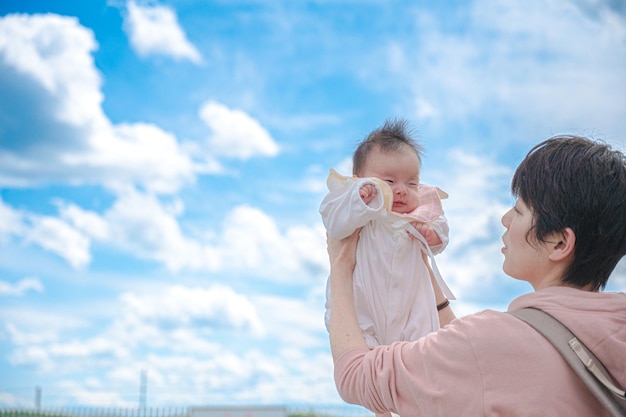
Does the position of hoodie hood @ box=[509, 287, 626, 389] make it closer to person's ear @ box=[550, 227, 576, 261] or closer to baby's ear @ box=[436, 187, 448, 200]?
person's ear @ box=[550, 227, 576, 261]

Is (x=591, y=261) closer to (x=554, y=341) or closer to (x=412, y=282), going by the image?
(x=554, y=341)

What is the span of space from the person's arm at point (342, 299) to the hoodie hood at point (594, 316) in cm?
58

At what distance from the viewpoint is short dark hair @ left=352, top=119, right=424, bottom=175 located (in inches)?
128

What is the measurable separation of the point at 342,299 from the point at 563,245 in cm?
84

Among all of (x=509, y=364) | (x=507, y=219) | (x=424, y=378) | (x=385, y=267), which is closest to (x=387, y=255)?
(x=385, y=267)

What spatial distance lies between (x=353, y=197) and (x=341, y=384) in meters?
0.88

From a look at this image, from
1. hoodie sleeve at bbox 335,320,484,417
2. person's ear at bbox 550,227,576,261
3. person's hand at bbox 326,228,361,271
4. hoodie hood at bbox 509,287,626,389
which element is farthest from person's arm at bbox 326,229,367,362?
person's ear at bbox 550,227,576,261

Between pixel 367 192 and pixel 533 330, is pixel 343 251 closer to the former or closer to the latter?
pixel 367 192

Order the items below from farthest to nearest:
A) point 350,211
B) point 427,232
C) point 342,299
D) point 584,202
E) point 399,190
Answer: point 399,190 → point 427,232 → point 350,211 → point 342,299 → point 584,202

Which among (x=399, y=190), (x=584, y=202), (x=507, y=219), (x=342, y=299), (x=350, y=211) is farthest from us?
(x=399, y=190)

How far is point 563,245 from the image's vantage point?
2.00m

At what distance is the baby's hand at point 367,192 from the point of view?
2.90 m

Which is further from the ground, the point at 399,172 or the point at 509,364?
the point at 399,172

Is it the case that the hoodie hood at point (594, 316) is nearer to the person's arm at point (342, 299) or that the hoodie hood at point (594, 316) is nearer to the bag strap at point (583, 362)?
the bag strap at point (583, 362)
